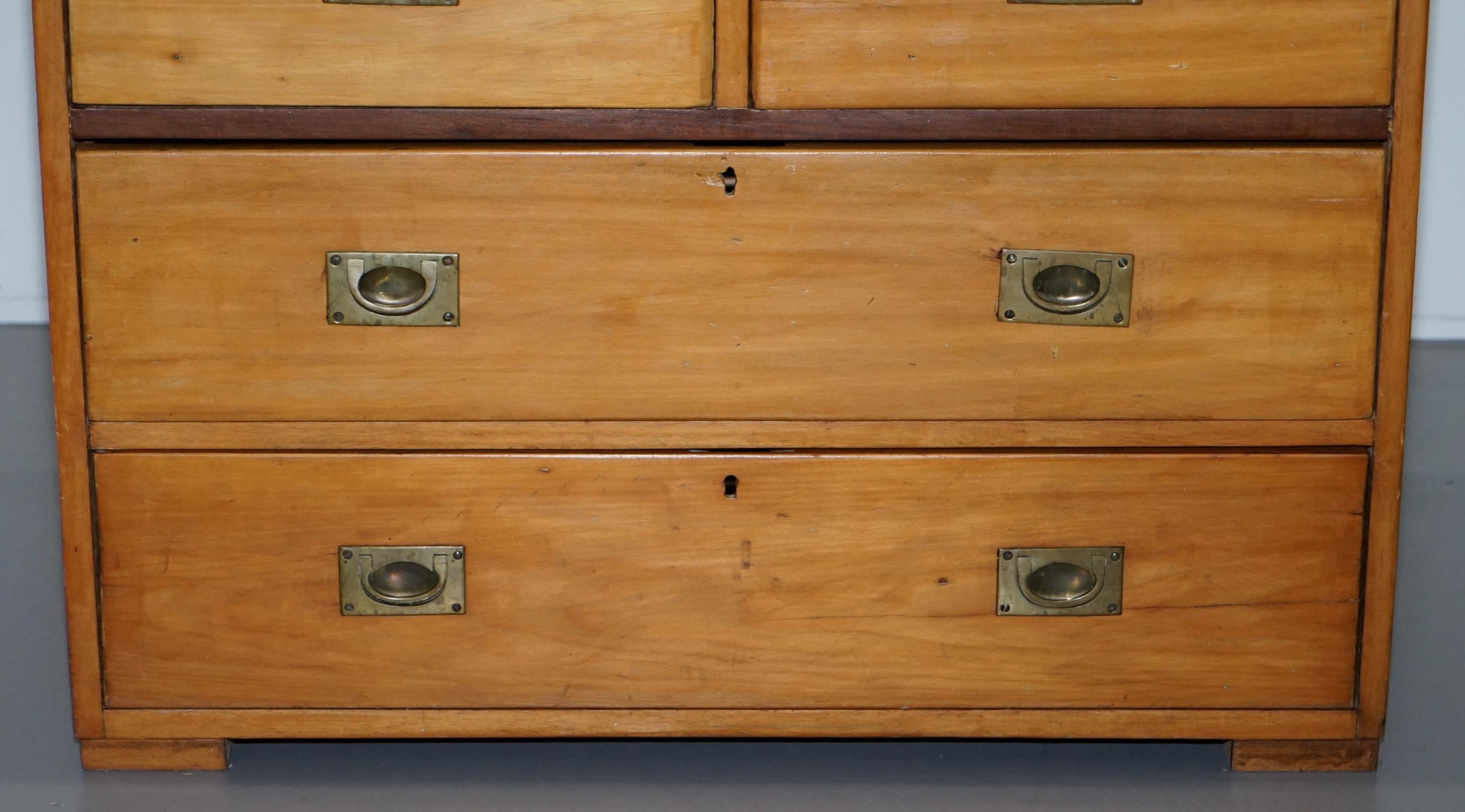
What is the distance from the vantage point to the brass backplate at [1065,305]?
48.7 inches

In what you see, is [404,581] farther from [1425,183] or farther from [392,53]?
[1425,183]

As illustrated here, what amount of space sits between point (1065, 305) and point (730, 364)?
29cm

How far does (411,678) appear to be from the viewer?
4.30 feet

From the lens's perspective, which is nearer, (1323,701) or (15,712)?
(1323,701)

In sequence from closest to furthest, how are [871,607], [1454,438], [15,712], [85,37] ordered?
[85,37] → [871,607] → [15,712] → [1454,438]

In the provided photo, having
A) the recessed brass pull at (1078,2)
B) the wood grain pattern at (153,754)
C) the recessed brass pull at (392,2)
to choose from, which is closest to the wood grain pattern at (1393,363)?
the recessed brass pull at (1078,2)

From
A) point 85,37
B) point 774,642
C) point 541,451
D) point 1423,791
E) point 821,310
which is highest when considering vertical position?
point 85,37

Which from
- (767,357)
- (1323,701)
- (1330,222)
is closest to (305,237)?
(767,357)

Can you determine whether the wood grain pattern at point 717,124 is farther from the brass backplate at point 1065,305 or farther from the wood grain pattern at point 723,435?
the wood grain pattern at point 723,435

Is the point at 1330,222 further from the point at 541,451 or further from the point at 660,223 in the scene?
the point at 541,451

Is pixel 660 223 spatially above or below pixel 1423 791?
above

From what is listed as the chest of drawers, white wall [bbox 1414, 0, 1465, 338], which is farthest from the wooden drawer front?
white wall [bbox 1414, 0, 1465, 338]

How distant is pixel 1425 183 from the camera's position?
3.09m

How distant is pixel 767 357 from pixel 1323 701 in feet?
1.94
